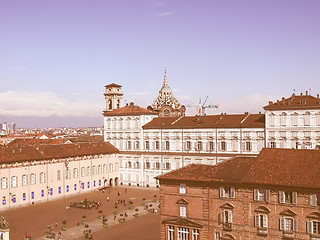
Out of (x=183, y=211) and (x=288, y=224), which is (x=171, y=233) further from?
(x=288, y=224)

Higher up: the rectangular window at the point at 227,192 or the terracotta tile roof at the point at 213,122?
the terracotta tile roof at the point at 213,122

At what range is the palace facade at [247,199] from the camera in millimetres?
34406

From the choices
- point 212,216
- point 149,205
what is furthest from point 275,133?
point 212,216

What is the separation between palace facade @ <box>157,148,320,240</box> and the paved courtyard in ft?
27.9

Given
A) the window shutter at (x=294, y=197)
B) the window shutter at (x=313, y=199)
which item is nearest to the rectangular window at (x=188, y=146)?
the window shutter at (x=294, y=197)

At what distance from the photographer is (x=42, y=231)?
49.3m

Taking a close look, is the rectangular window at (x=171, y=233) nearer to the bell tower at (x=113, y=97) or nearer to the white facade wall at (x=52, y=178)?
the white facade wall at (x=52, y=178)

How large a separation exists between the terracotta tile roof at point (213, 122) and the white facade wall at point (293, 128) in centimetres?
232

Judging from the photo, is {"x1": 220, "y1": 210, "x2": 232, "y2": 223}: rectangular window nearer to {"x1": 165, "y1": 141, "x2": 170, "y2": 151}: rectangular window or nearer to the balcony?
the balcony

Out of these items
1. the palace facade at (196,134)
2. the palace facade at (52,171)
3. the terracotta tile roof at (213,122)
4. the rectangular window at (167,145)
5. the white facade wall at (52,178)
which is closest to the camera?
the white facade wall at (52,178)

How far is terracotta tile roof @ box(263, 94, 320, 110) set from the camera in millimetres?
65625

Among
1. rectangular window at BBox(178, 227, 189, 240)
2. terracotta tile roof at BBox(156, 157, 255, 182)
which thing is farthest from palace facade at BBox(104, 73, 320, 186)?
rectangular window at BBox(178, 227, 189, 240)

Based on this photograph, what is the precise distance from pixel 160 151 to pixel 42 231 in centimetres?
3611

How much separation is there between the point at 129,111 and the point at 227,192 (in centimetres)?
5123
